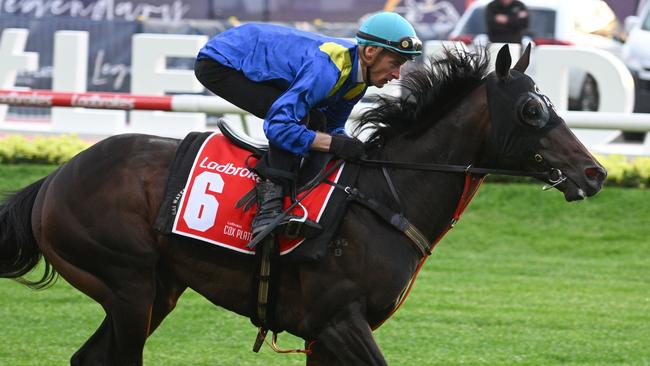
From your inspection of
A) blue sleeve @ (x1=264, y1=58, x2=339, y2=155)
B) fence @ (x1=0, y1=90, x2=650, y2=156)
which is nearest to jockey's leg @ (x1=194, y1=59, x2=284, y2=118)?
blue sleeve @ (x1=264, y1=58, x2=339, y2=155)

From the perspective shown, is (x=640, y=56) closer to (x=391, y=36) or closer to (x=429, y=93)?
(x=429, y=93)

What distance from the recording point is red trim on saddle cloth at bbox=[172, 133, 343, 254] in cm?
537

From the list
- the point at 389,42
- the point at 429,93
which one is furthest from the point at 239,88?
the point at 429,93

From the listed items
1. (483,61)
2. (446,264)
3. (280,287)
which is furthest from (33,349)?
(446,264)

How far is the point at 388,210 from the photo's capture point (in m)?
5.32

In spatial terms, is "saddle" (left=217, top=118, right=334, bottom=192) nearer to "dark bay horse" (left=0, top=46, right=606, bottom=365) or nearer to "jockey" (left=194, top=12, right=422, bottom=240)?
"jockey" (left=194, top=12, right=422, bottom=240)

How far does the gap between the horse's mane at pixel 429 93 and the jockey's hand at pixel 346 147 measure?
193 millimetres

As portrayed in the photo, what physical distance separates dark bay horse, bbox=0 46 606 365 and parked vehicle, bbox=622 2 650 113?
11033mm

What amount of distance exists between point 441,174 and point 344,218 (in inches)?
19.0

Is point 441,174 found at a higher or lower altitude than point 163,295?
higher

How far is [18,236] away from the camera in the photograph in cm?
573

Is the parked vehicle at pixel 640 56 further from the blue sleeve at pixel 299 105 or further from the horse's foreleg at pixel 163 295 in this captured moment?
the blue sleeve at pixel 299 105

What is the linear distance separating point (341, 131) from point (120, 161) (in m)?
1.05

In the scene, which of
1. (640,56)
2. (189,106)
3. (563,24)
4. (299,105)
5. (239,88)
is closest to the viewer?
(299,105)
